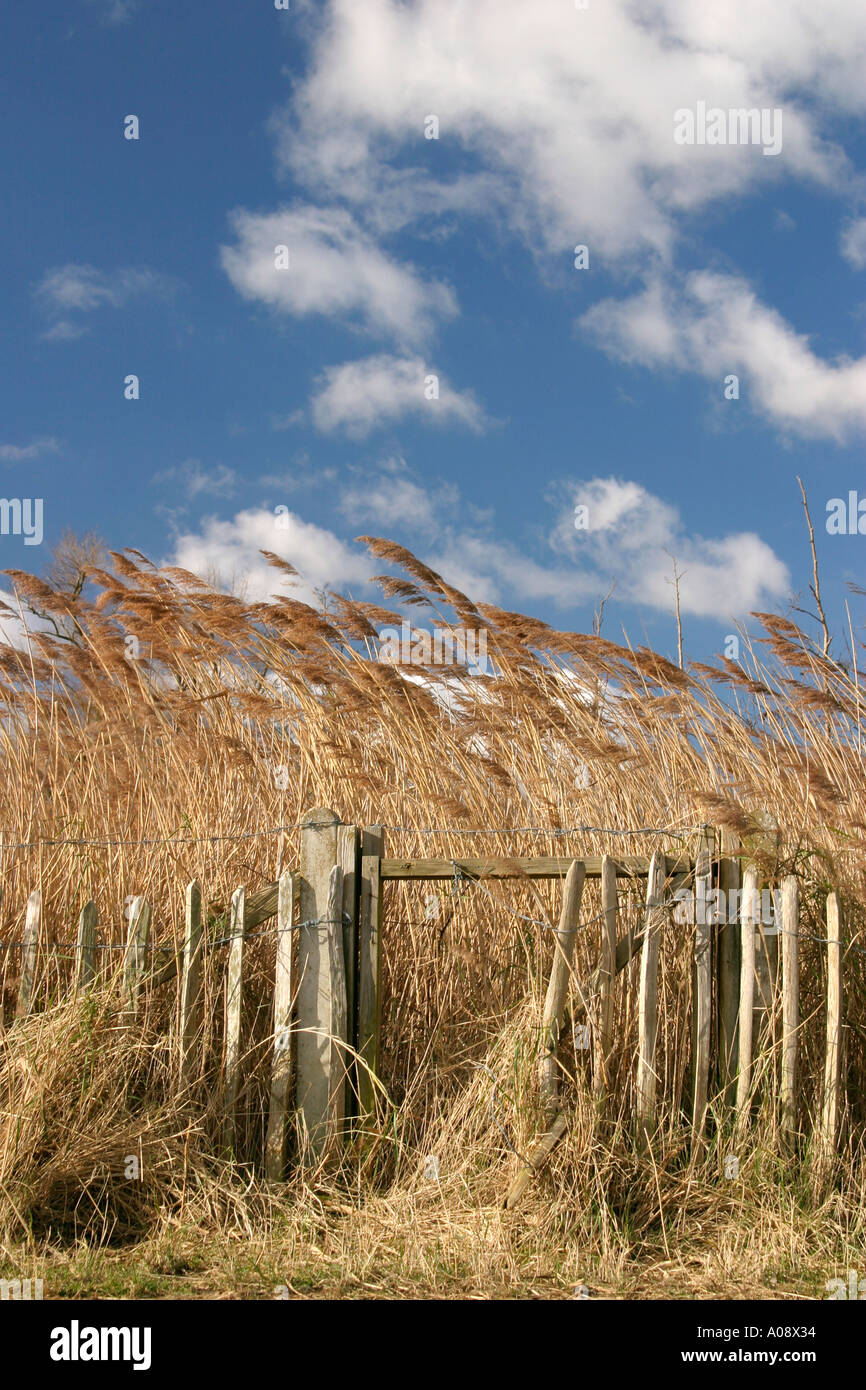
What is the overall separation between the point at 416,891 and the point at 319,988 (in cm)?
94

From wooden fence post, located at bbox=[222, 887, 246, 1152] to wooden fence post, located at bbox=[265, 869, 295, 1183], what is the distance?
0.17m

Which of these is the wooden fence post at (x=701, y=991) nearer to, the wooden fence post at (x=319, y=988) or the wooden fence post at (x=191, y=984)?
the wooden fence post at (x=319, y=988)

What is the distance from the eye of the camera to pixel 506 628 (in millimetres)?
7848

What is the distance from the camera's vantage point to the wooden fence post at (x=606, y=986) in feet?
15.2

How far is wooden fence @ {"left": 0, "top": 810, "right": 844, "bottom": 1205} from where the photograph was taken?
4797 millimetres

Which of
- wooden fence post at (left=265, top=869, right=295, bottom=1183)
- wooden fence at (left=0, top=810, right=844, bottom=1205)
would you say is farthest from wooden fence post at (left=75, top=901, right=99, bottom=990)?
wooden fence post at (left=265, top=869, right=295, bottom=1183)

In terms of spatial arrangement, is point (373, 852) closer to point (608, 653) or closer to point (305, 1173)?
point (305, 1173)

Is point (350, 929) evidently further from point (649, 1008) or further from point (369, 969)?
point (649, 1008)

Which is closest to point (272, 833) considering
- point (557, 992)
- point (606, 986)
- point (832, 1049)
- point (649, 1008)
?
point (557, 992)

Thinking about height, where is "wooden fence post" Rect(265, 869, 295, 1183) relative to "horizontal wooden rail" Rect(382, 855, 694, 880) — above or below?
below

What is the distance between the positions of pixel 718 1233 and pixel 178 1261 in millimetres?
2207

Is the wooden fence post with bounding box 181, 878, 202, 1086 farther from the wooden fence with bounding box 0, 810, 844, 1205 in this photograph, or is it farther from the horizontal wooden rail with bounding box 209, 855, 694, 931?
the horizontal wooden rail with bounding box 209, 855, 694, 931

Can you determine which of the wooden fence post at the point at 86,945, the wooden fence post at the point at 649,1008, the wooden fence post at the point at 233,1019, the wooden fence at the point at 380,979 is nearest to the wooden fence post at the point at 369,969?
the wooden fence at the point at 380,979

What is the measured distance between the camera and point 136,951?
510 centimetres
